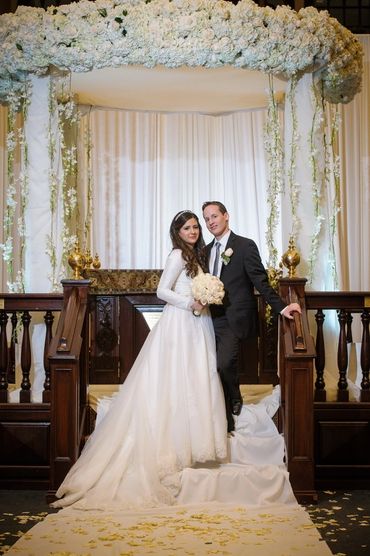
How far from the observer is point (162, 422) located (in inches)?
225

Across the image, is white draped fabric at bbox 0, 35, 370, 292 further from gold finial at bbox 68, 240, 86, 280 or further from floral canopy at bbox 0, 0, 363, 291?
gold finial at bbox 68, 240, 86, 280

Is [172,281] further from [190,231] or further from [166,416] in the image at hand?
[166,416]

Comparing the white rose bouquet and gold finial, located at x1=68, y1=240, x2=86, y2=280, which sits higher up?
gold finial, located at x1=68, y1=240, x2=86, y2=280

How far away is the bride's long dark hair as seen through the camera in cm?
611

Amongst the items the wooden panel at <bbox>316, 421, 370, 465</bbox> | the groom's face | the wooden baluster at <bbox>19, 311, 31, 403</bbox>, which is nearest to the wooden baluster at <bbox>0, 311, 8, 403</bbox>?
the wooden baluster at <bbox>19, 311, 31, 403</bbox>

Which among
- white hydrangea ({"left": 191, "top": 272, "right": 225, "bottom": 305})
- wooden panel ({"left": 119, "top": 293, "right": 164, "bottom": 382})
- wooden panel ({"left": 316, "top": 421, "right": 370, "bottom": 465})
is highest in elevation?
white hydrangea ({"left": 191, "top": 272, "right": 225, "bottom": 305})

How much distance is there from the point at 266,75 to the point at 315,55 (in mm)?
587

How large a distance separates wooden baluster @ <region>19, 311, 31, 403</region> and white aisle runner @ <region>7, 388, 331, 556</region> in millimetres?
1194

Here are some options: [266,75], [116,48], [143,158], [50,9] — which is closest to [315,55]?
[266,75]

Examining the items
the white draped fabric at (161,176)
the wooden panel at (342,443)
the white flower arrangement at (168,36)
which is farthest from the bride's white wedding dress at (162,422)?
the white draped fabric at (161,176)

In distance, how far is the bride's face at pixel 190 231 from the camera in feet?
20.1

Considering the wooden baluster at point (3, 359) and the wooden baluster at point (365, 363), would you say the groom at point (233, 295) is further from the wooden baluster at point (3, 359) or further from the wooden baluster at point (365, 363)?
the wooden baluster at point (3, 359)

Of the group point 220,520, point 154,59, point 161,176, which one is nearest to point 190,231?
point 154,59

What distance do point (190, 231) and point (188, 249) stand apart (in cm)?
13
